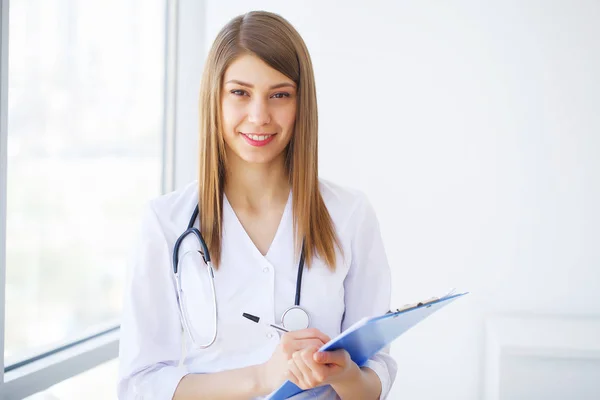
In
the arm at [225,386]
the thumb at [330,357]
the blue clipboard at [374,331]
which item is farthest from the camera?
the arm at [225,386]

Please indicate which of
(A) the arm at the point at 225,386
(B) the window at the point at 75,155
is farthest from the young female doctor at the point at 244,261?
(B) the window at the point at 75,155

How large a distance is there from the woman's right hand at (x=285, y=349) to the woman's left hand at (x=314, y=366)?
0.10ft

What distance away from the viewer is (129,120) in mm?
2086

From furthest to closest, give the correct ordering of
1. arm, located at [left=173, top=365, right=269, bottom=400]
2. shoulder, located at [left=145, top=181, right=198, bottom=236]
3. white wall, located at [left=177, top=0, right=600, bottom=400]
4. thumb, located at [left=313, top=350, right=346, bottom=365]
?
white wall, located at [left=177, top=0, right=600, bottom=400]
shoulder, located at [left=145, top=181, right=198, bottom=236]
arm, located at [left=173, top=365, right=269, bottom=400]
thumb, located at [left=313, top=350, right=346, bottom=365]

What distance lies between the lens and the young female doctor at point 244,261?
1.22 m

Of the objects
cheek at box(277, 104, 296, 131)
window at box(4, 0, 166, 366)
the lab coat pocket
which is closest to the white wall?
window at box(4, 0, 166, 366)

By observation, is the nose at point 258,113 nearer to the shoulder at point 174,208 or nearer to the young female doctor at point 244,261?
the young female doctor at point 244,261

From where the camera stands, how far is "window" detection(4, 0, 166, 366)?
1.56m

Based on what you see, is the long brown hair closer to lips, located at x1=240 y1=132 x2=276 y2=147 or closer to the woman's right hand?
lips, located at x1=240 y1=132 x2=276 y2=147

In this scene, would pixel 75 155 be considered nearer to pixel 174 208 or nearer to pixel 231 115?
pixel 174 208

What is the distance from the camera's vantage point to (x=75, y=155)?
1.79 m

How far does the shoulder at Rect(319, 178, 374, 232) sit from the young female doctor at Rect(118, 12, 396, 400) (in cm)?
1

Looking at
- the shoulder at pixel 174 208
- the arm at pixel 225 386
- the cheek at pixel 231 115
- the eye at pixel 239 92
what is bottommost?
the arm at pixel 225 386

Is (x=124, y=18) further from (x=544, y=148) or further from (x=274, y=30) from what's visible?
(x=544, y=148)
